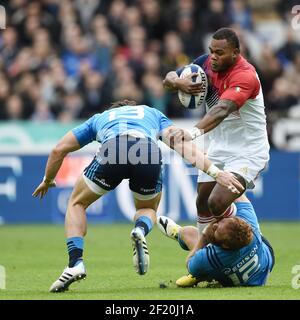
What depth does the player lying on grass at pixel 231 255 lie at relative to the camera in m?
8.59

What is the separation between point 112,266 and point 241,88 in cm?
295

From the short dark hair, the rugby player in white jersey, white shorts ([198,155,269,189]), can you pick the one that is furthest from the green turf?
the short dark hair

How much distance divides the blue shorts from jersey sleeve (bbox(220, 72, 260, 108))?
3.16 ft

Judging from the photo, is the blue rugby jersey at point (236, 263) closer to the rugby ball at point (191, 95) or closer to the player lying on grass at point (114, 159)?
the player lying on grass at point (114, 159)

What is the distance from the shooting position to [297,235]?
1527 centimetres

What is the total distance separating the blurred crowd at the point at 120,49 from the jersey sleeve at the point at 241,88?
327 inches

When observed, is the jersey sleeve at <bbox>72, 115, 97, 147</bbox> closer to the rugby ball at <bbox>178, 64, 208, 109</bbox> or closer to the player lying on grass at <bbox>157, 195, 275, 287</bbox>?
the rugby ball at <bbox>178, 64, 208, 109</bbox>

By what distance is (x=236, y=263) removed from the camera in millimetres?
8828

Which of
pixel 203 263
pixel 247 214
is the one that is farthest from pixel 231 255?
pixel 247 214

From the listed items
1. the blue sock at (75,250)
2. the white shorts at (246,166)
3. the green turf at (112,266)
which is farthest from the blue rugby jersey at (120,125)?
the green turf at (112,266)
